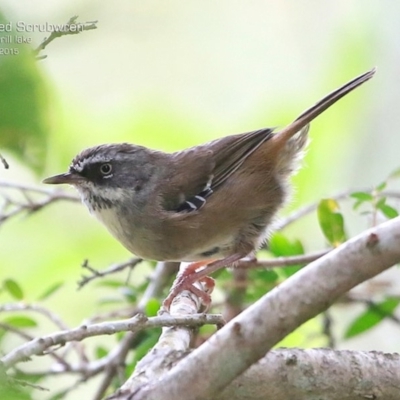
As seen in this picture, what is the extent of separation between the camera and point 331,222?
9.38 ft

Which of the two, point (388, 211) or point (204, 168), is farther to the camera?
point (204, 168)

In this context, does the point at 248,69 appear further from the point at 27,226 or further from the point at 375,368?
the point at 375,368

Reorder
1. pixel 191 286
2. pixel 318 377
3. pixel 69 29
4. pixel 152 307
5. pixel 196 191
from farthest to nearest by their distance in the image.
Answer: pixel 196 191
pixel 191 286
pixel 152 307
pixel 318 377
pixel 69 29

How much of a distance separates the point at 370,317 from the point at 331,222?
678 millimetres

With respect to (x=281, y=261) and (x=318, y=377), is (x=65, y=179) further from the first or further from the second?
(x=318, y=377)

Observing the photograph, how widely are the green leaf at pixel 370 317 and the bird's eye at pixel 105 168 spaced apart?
4.50ft

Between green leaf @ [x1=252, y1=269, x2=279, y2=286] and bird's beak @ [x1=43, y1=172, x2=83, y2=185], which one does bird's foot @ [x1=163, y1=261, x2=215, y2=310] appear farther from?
bird's beak @ [x1=43, y1=172, x2=83, y2=185]

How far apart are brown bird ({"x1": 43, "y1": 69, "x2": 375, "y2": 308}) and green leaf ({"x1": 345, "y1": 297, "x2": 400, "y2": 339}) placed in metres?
0.62

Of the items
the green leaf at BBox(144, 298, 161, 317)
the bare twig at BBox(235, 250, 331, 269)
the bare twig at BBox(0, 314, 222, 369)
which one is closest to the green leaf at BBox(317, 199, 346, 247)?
the bare twig at BBox(235, 250, 331, 269)

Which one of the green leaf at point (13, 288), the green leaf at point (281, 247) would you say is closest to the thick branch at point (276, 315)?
the green leaf at point (13, 288)

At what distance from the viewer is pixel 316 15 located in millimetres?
6082

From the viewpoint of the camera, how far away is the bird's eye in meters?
3.09

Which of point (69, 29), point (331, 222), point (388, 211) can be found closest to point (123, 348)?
point (331, 222)

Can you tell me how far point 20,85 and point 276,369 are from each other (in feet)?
3.60
